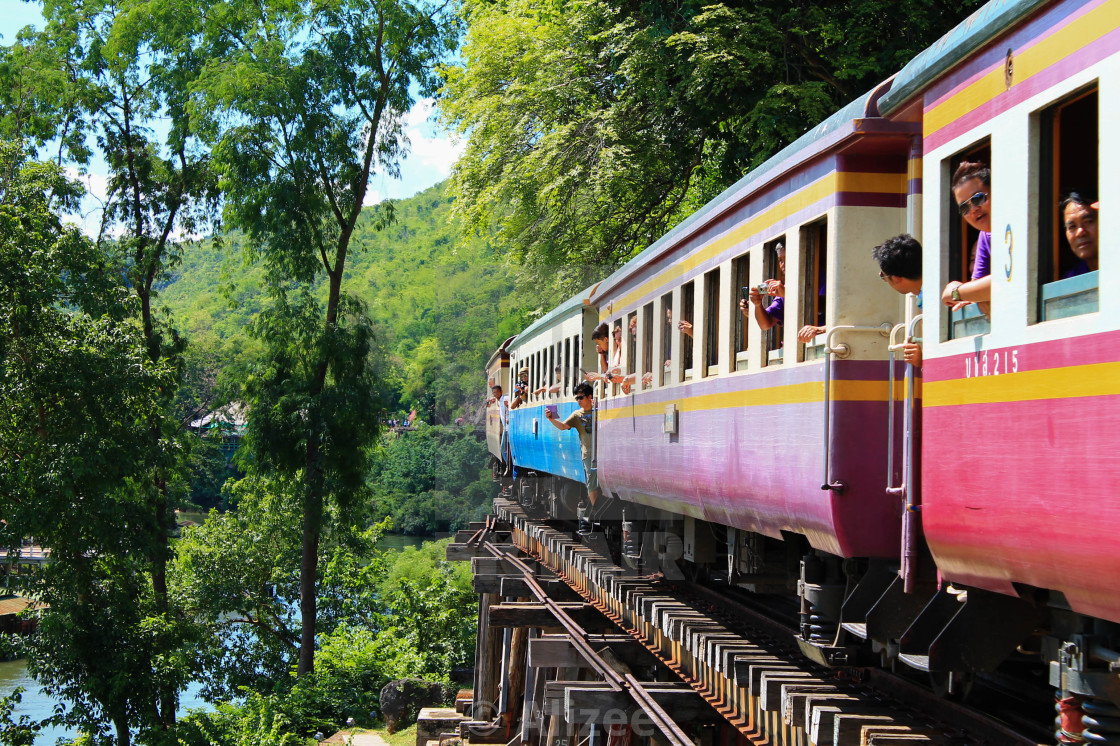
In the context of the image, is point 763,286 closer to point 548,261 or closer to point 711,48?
point 711,48

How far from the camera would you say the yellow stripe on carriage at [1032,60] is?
10.8 ft

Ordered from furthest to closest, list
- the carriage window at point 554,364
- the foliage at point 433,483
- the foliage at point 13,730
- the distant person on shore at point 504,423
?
the foliage at point 433,483 → the distant person on shore at point 504,423 → the foliage at point 13,730 → the carriage window at point 554,364

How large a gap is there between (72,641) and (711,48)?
15074 mm

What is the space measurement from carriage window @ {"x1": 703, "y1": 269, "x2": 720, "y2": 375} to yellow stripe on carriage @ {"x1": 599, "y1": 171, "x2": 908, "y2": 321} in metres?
0.15

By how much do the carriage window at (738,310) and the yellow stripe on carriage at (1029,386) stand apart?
237 cm

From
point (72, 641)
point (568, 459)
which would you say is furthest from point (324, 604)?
point (568, 459)

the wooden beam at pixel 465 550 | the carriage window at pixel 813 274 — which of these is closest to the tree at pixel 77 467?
the wooden beam at pixel 465 550

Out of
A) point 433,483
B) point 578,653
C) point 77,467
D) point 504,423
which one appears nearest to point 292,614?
point 77,467

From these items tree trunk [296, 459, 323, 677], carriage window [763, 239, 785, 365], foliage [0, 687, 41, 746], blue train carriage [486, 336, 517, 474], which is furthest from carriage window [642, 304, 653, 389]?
tree trunk [296, 459, 323, 677]

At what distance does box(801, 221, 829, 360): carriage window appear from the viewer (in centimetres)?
567

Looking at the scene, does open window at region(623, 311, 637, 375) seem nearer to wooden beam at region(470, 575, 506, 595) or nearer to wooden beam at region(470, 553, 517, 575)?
wooden beam at region(470, 575, 506, 595)

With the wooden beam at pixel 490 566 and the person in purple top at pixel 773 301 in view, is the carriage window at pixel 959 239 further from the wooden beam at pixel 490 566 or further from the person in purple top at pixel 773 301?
the wooden beam at pixel 490 566

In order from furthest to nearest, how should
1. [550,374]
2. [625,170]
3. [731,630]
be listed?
[625,170], [550,374], [731,630]

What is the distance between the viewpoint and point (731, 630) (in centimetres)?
757
